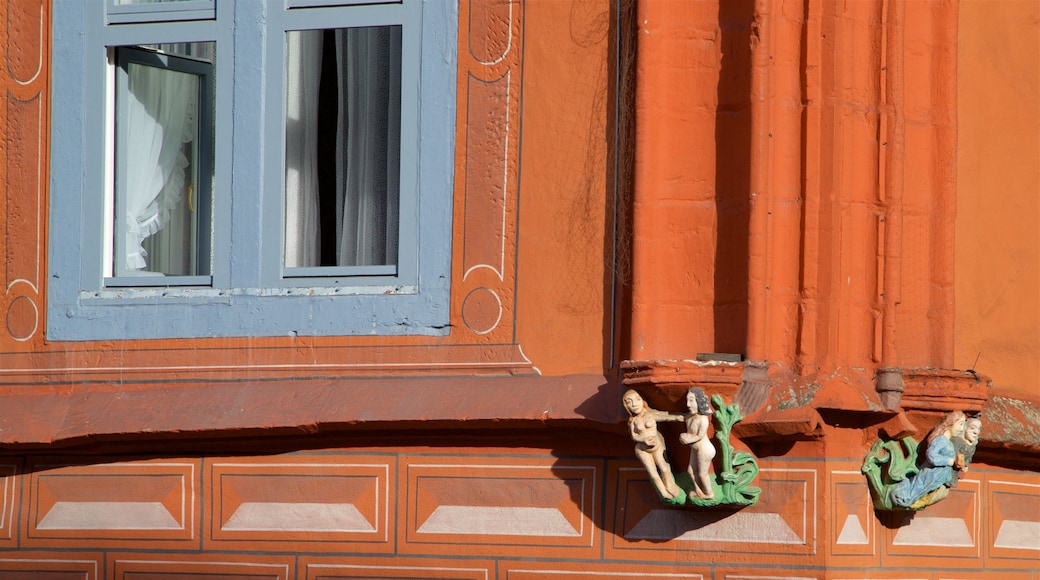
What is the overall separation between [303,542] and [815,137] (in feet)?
9.01

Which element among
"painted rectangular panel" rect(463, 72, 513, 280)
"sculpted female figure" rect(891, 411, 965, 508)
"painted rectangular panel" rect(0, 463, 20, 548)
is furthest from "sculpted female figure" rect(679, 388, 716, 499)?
"painted rectangular panel" rect(0, 463, 20, 548)

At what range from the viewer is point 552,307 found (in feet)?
26.5

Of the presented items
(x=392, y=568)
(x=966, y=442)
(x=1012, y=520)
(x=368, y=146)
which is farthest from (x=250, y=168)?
(x=1012, y=520)

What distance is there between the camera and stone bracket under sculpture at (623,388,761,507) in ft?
24.5

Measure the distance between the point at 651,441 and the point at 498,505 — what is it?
31.5 inches

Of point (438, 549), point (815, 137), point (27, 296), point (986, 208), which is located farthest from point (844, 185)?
point (27, 296)

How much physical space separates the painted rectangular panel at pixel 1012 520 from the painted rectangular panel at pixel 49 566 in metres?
3.87

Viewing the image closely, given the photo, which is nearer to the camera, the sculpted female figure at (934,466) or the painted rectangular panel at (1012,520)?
the sculpted female figure at (934,466)

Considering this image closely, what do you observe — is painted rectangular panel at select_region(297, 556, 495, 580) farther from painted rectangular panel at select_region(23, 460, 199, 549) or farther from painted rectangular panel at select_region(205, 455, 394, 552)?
painted rectangular panel at select_region(23, 460, 199, 549)

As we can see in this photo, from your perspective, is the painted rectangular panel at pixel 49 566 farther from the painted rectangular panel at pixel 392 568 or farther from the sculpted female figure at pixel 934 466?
the sculpted female figure at pixel 934 466

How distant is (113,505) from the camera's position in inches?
337

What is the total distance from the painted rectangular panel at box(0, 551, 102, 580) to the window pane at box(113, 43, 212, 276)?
52.2 inches

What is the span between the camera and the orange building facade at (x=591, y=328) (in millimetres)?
7656

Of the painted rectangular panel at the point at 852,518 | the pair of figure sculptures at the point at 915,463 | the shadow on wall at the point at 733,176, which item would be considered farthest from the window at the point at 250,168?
the pair of figure sculptures at the point at 915,463
